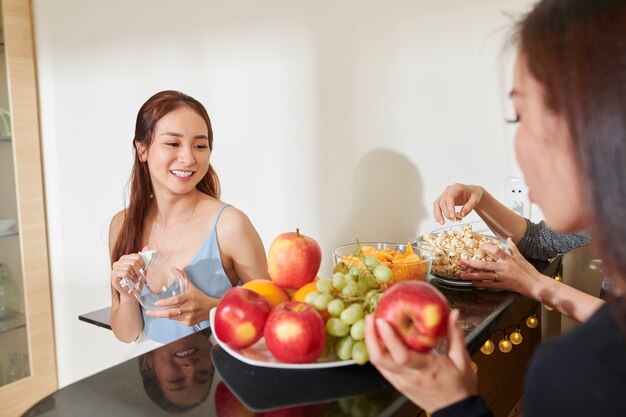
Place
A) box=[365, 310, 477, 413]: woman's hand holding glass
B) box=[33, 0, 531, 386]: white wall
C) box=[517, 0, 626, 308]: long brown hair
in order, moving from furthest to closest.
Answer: box=[33, 0, 531, 386]: white wall → box=[365, 310, 477, 413]: woman's hand holding glass → box=[517, 0, 626, 308]: long brown hair

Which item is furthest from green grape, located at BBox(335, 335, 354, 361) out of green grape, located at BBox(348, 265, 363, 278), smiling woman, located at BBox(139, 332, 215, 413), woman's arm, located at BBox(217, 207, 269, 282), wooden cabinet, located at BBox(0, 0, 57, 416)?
wooden cabinet, located at BBox(0, 0, 57, 416)

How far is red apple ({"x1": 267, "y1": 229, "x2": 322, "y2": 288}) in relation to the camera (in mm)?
867

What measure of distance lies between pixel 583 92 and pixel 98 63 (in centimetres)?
227

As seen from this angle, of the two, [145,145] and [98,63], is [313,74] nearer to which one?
[145,145]

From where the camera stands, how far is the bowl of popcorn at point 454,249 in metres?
1.21

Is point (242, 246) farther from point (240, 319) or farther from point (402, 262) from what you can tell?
point (240, 319)

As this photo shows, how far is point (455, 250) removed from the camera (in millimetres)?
1231

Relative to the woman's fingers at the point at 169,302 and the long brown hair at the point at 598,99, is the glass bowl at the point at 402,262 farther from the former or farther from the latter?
the long brown hair at the point at 598,99

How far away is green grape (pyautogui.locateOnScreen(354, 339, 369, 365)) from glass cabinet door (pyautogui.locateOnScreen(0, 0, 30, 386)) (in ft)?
7.25

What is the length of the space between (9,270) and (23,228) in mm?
211

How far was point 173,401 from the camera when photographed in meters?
0.75

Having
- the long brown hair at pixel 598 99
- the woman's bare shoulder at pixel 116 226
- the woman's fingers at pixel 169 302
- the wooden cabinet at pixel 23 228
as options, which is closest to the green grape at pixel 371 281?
the long brown hair at pixel 598 99

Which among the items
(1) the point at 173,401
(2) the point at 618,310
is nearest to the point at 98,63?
(1) the point at 173,401

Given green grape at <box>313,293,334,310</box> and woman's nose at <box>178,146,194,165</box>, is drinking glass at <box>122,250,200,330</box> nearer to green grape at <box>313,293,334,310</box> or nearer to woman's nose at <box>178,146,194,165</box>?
woman's nose at <box>178,146,194,165</box>
